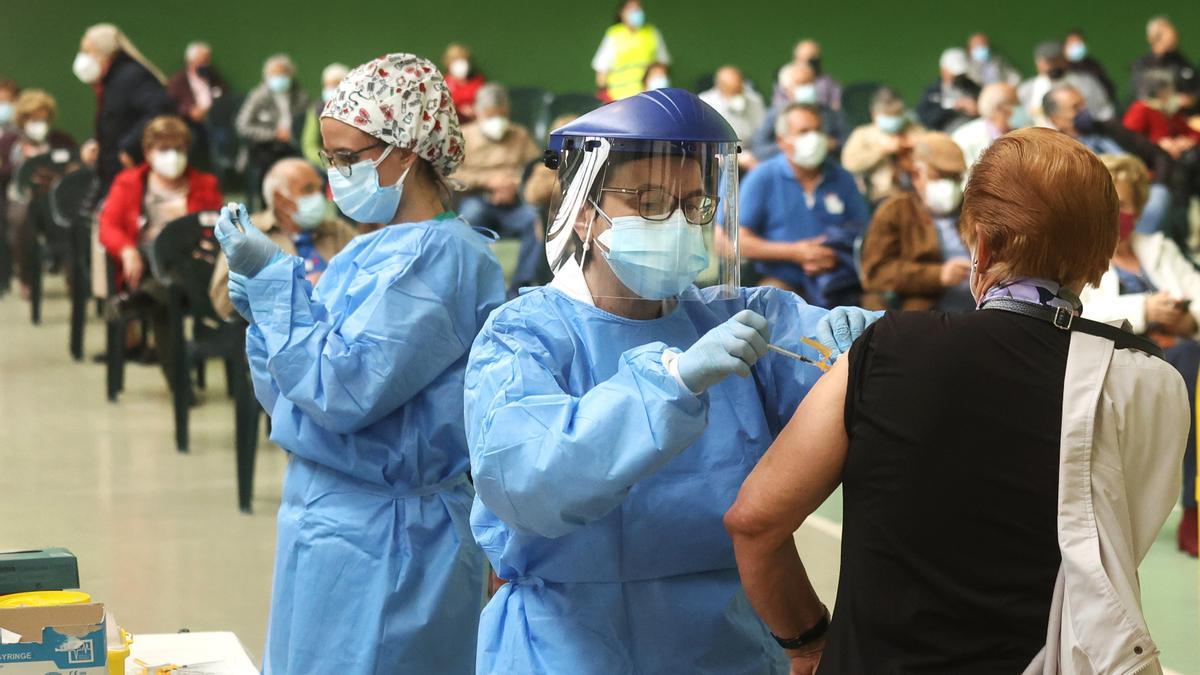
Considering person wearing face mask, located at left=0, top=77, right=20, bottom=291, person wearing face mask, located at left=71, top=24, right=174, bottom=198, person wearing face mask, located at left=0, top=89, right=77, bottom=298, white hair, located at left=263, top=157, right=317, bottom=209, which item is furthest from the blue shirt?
person wearing face mask, located at left=0, top=77, right=20, bottom=291

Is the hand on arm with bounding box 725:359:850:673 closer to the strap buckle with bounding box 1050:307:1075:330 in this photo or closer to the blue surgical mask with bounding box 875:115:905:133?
the strap buckle with bounding box 1050:307:1075:330

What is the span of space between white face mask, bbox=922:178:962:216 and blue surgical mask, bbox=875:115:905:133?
3.28 meters

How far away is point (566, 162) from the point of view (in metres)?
1.89

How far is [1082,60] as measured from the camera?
15.4 metres

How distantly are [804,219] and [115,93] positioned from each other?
4.58 meters

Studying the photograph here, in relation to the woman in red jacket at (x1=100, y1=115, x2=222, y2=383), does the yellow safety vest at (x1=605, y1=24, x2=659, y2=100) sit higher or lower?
higher

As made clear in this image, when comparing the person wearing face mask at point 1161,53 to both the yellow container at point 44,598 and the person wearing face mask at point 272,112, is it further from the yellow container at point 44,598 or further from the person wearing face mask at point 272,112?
the yellow container at point 44,598

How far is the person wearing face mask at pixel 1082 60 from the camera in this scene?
1443 cm

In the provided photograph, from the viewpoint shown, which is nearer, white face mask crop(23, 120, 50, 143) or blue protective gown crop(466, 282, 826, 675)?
blue protective gown crop(466, 282, 826, 675)

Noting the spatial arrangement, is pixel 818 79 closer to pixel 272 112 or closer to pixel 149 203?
pixel 272 112

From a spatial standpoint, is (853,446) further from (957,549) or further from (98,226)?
(98,226)

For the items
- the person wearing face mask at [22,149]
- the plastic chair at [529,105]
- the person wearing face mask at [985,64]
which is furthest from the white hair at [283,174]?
the person wearing face mask at [985,64]

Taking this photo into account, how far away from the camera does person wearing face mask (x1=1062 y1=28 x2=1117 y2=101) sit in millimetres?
14430

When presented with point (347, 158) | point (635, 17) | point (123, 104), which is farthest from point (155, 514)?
point (635, 17)
